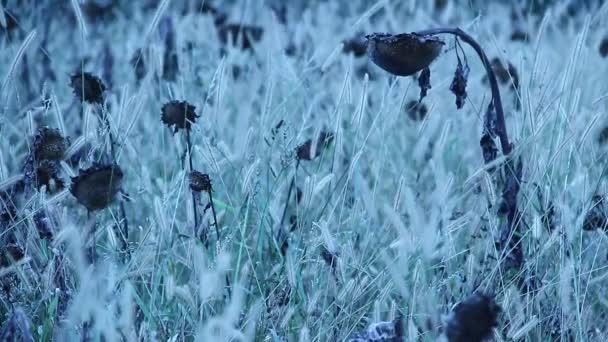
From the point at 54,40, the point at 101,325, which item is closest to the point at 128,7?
the point at 54,40

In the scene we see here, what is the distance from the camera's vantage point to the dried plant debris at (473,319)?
732 millimetres

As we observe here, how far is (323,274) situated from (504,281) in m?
0.24

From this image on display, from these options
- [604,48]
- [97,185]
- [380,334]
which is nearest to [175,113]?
[97,185]

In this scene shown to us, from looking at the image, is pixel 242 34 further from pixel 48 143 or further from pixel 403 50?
pixel 403 50

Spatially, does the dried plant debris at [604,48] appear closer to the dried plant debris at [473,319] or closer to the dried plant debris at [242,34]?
the dried plant debris at [242,34]

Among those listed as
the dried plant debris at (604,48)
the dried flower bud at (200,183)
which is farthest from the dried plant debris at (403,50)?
the dried plant debris at (604,48)

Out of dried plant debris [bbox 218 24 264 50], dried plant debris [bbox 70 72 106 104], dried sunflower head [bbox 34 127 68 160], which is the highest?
dried plant debris [bbox 70 72 106 104]

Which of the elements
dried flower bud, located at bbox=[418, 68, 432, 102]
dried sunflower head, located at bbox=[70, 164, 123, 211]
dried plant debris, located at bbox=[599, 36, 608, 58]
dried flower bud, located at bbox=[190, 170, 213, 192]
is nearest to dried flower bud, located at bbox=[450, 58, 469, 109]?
dried flower bud, located at bbox=[418, 68, 432, 102]

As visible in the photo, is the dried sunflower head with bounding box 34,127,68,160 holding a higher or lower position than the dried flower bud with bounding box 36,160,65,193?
higher

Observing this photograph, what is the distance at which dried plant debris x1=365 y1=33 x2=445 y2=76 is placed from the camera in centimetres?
103

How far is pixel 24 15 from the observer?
2557 mm

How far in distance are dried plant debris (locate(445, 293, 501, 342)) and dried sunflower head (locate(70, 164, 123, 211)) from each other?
46 centimetres

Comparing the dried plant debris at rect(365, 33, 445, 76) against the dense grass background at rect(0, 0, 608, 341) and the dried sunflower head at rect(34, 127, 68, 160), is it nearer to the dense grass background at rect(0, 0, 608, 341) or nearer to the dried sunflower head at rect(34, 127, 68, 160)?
the dense grass background at rect(0, 0, 608, 341)

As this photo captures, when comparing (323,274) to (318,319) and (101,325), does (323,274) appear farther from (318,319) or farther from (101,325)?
(101,325)
